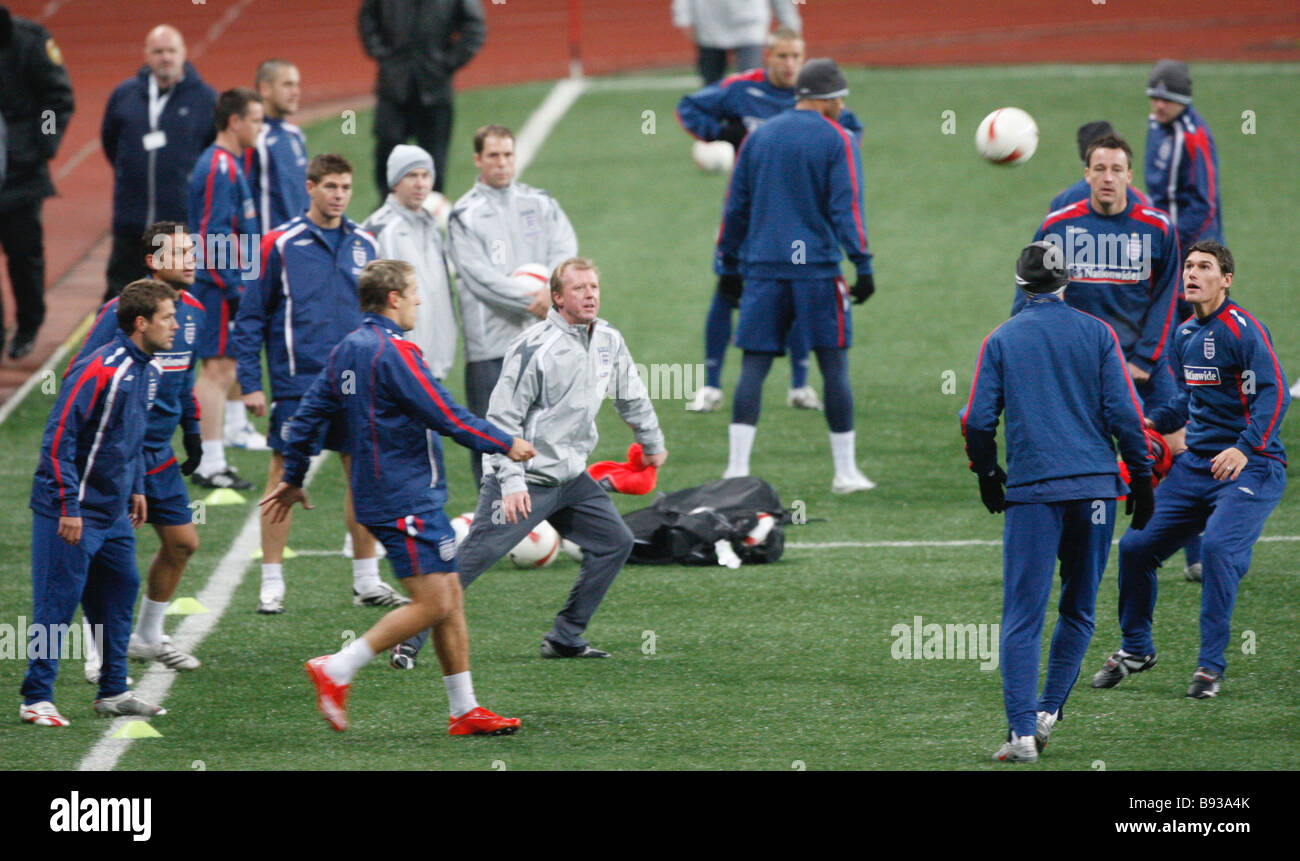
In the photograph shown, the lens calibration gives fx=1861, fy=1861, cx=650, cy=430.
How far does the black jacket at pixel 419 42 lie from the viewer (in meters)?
15.7

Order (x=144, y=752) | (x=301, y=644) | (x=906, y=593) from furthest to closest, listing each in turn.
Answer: (x=906, y=593), (x=301, y=644), (x=144, y=752)

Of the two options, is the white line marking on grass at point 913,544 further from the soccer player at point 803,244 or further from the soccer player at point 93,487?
the soccer player at point 93,487

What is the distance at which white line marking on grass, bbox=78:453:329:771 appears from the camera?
6801mm

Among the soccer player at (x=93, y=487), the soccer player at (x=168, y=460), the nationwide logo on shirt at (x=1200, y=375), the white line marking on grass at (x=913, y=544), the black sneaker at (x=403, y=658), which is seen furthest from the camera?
the white line marking on grass at (x=913, y=544)

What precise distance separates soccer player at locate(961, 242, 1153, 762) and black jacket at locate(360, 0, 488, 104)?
397 inches

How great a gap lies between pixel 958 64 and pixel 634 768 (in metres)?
18.9

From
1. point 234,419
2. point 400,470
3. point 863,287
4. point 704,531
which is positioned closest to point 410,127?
point 234,419

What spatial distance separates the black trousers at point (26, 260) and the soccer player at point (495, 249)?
17.0 ft

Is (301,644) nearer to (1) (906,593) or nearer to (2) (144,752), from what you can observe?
(2) (144,752)

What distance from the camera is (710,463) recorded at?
460 inches

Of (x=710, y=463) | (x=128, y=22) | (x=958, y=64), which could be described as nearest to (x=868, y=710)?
(x=710, y=463)

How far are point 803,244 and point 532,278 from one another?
2136 millimetres

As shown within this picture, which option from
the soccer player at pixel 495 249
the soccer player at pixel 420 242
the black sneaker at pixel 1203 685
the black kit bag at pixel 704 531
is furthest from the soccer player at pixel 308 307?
the black sneaker at pixel 1203 685

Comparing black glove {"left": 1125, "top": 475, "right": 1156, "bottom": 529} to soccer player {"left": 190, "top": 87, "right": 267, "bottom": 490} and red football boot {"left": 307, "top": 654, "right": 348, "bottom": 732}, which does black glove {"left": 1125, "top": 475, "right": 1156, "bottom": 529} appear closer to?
red football boot {"left": 307, "top": 654, "right": 348, "bottom": 732}
